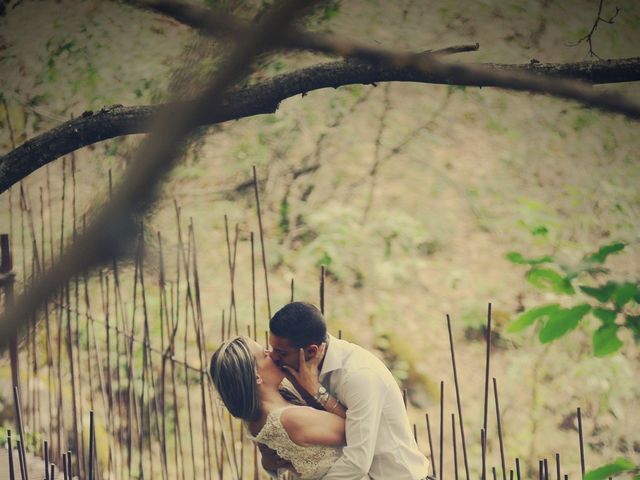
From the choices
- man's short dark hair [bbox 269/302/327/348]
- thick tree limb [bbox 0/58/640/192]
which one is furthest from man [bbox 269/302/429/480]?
thick tree limb [bbox 0/58/640/192]

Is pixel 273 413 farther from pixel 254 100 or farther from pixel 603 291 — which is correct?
pixel 254 100

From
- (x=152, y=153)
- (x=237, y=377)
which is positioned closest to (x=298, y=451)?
(x=237, y=377)

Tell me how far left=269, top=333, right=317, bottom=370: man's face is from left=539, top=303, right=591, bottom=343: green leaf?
2.02 ft

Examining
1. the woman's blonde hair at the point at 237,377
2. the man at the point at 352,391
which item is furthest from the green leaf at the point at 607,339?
the woman's blonde hair at the point at 237,377

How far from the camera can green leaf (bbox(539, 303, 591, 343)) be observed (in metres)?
0.76

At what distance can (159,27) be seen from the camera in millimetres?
4973

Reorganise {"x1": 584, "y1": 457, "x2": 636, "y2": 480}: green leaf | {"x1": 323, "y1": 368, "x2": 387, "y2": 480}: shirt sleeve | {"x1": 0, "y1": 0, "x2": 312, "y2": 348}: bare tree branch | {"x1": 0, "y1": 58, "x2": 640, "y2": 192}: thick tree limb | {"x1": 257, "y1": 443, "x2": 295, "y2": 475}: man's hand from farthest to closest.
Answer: {"x1": 0, "y1": 0, "x2": 312, "y2": 348}: bare tree branch, {"x1": 0, "y1": 58, "x2": 640, "y2": 192}: thick tree limb, {"x1": 257, "y1": 443, "x2": 295, "y2": 475}: man's hand, {"x1": 323, "y1": 368, "x2": 387, "y2": 480}: shirt sleeve, {"x1": 584, "y1": 457, "x2": 636, "y2": 480}: green leaf

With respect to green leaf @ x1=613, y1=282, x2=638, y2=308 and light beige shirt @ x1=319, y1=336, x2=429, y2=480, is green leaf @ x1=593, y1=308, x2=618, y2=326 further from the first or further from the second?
light beige shirt @ x1=319, y1=336, x2=429, y2=480

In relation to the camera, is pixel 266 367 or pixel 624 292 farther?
pixel 266 367

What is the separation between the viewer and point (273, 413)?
1395 mm

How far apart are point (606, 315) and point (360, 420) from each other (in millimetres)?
634

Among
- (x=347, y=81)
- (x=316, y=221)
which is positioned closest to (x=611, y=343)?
(x=347, y=81)

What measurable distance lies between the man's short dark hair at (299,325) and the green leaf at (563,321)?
1.94ft

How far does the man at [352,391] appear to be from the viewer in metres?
1.34
